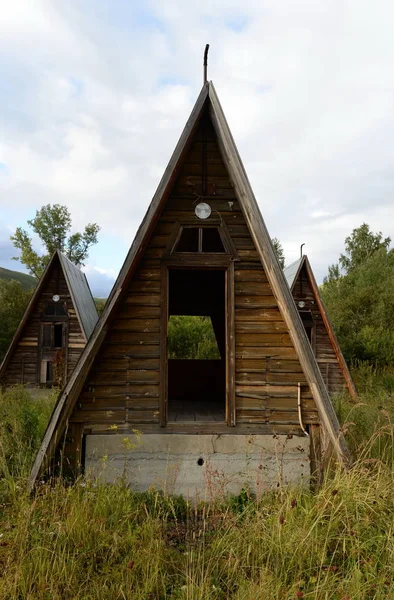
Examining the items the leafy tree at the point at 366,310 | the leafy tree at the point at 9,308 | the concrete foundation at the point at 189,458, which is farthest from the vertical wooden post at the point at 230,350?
the leafy tree at the point at 9,308

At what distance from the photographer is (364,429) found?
679 cm

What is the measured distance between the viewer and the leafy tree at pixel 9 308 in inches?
759

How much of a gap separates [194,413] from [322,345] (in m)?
7.52

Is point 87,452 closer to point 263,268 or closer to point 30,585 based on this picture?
point 30,585

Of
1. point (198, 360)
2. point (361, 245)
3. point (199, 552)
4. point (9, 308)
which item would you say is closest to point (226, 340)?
point (199, 552)

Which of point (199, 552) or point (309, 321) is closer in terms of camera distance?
point (199, 552)

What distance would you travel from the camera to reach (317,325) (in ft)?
42.7

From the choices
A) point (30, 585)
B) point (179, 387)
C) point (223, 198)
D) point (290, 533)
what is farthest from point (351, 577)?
point (179, 387)

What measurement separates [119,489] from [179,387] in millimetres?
4866

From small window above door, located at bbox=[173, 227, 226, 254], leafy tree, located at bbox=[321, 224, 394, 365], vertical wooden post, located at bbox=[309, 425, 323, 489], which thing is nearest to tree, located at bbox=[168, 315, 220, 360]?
leafy tree, located at bbox=[321, 224, 394, 365]

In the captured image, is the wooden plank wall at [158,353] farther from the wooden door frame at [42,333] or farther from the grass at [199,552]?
the wooden door frame at [42,333]

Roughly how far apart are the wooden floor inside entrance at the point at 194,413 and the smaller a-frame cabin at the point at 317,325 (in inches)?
229

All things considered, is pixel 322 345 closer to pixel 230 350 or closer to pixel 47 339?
pixel 230 350

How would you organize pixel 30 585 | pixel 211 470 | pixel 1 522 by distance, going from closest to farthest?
pixel 30 585
pixel 1 522
pixel 211 470
